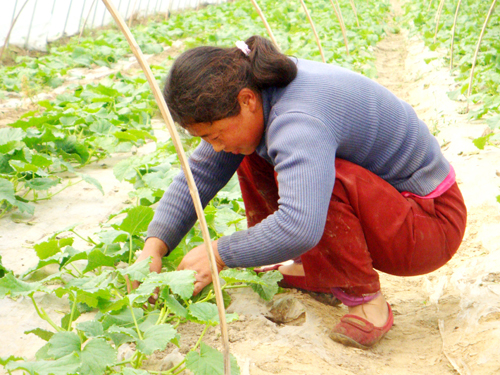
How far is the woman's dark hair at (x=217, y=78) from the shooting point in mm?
1399

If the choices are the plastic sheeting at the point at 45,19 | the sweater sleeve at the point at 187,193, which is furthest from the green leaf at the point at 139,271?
the plastic sheeting at the point at 45,19

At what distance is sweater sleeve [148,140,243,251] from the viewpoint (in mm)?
1705

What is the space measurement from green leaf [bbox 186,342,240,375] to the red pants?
476 millimetres

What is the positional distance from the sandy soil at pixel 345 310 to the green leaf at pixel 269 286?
0.22ft

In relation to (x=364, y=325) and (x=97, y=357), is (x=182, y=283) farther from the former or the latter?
(x=364, y=325)

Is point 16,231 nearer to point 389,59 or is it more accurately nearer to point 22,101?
point 22,101

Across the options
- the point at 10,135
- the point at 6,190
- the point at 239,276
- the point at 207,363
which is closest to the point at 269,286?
the point at 239,276

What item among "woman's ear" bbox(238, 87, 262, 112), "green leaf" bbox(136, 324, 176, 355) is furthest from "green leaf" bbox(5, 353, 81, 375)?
"woman's ear" bbox(238, 87, 262, 112)

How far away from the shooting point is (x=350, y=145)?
1.55 m

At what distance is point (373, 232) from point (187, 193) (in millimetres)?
588

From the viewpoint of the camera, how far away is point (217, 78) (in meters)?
1.41

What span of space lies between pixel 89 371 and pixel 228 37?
6.09m

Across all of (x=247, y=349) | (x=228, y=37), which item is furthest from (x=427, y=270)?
(x=228, y=37)

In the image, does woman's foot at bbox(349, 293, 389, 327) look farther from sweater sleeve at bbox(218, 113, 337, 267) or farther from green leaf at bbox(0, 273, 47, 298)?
green leaf at bbox(0, 273, 47, 298)
